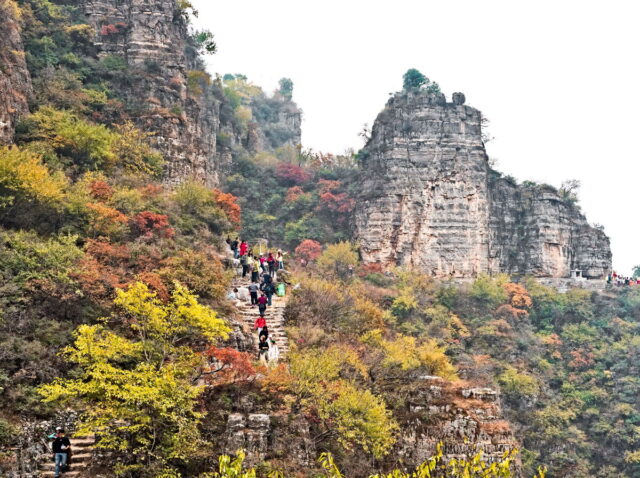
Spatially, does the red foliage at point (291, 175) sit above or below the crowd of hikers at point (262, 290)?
above

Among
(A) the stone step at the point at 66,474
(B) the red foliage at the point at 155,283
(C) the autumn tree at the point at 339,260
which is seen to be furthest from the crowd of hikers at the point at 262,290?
(C) the autumn tree at the point at 339,260

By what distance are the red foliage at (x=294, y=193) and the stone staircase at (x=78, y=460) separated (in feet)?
117

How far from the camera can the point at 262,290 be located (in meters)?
20.5

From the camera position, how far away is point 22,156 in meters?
19.6

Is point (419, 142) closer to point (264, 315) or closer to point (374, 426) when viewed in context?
point (264, 315)

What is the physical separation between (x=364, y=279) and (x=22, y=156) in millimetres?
24907

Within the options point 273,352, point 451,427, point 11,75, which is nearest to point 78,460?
point 273,352

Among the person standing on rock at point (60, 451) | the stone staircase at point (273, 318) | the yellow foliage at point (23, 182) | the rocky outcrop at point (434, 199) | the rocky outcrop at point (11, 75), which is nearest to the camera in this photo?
the person standing on rock at point (60, 451)

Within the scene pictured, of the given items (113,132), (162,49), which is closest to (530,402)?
(113,132)

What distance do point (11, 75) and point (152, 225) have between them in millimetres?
10610

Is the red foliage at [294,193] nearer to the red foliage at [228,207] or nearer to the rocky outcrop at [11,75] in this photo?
the red foliage at [228,207]

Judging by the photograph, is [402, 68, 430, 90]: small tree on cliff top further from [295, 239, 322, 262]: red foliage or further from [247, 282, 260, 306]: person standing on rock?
[247, 282, 260, 306]: person standing on rock

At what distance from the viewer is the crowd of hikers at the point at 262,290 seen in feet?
55.3

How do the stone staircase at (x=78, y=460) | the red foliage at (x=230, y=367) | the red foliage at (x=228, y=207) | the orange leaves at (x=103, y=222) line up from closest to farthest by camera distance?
the stone staircase at (x=78, y=460)
the red foliage at (x=230, y=367)
the orange leaves at (x=103, y=222)
the red foliage at (x=228, y=207)
